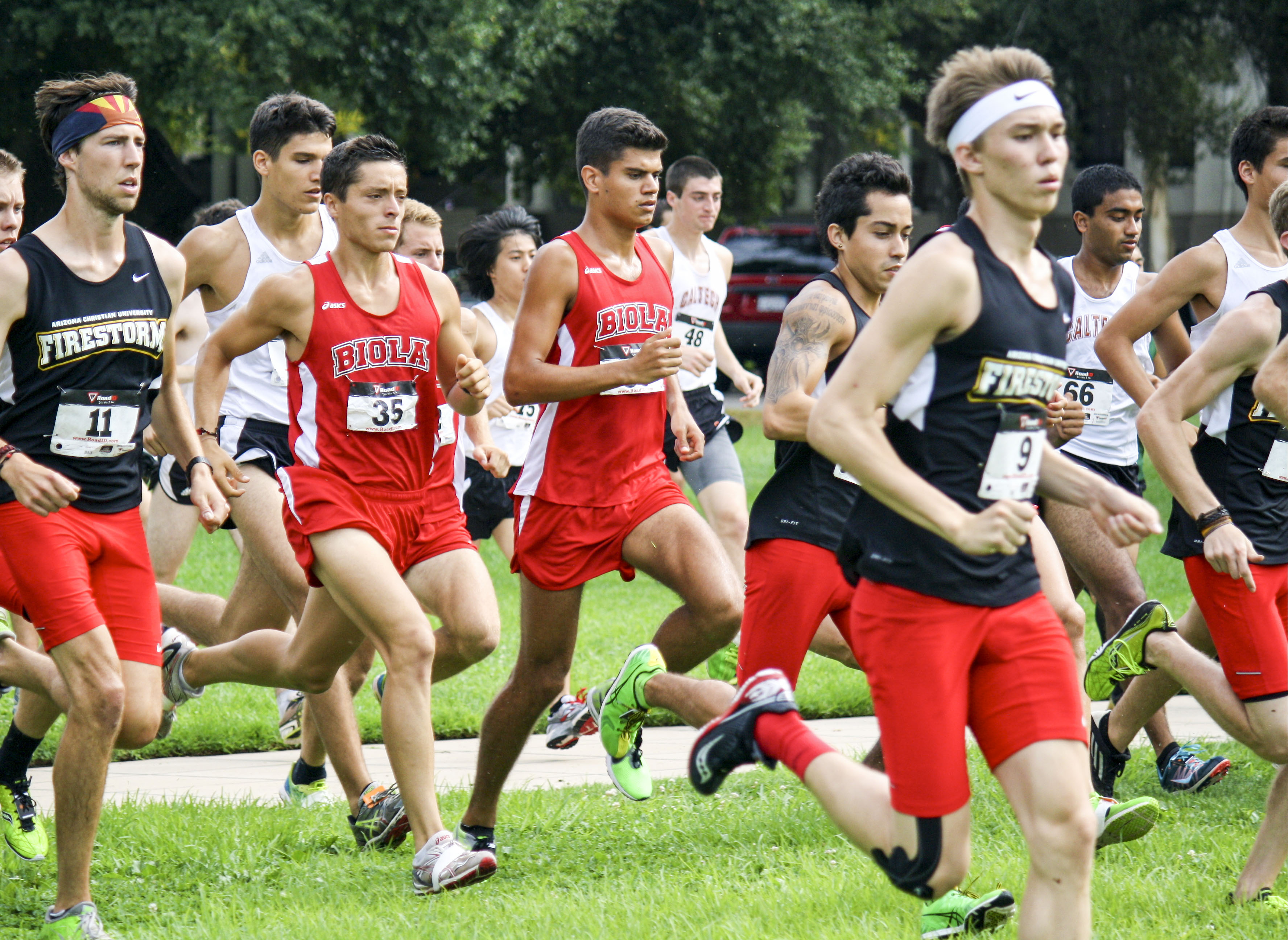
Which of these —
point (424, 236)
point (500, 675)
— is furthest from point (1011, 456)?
point (500, 675)

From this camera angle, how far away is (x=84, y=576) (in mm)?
4996

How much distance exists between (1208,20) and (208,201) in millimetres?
20064

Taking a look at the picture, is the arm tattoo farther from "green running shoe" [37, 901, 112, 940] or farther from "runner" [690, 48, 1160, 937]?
"green running shoe" [37, 901, 112, 940]

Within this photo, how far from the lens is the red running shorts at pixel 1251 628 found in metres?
5.10

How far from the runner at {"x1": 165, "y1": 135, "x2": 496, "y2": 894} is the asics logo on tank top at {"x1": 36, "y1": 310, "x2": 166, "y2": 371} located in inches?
20.0

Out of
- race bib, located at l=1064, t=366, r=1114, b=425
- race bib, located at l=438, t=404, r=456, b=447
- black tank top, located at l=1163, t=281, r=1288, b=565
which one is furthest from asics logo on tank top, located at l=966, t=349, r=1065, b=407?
race bib, located at l=1064, t=366, r=1114, b=425

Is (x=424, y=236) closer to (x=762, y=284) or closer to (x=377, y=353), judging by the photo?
(x=377, y=353)

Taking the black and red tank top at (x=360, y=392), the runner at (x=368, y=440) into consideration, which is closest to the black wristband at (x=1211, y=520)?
the runner at (x=368, y=440)

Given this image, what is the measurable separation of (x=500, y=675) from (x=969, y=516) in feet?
19.8

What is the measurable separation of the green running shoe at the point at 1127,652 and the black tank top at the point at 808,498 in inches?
50.7

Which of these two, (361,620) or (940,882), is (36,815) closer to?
(361,620)

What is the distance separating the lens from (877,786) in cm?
381

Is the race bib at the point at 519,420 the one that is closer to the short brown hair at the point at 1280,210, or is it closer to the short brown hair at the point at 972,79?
the short brown hair at the point at 1280,210

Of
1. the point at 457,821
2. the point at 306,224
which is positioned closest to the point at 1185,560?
Answer: the point at 457,821
